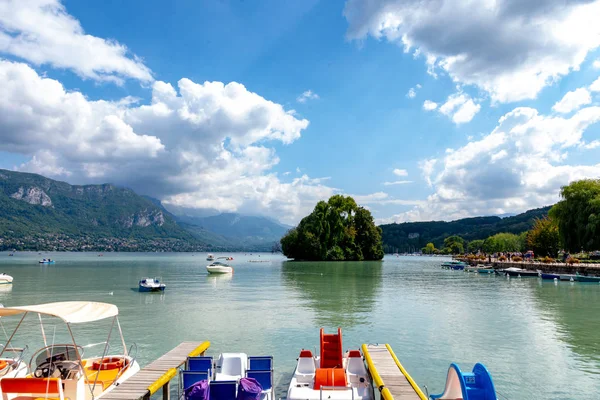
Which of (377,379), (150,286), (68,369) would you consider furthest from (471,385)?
(150,286)

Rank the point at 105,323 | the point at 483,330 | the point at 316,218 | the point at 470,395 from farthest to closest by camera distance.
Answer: the point at 316,218 → the point at 105,323 → the point at 483,330 → the point at 470,395

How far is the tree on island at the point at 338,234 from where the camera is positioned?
12744cm

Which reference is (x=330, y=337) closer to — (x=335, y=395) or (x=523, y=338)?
(x=335, y=395)

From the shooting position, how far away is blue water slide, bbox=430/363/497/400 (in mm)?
8617

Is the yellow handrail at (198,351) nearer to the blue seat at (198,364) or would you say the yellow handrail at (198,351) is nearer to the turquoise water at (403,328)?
the blue seat at (198,364)

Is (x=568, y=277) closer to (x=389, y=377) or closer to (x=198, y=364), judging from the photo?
(x=389, y=377)

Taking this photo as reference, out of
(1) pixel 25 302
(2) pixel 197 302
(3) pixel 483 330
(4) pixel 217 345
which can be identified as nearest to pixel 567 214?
(3) pixel 483 330

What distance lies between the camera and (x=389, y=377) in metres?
11.6

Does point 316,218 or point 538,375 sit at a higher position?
point 316,218

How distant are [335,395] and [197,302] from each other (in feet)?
92.4

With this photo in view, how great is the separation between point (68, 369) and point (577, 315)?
106 feet

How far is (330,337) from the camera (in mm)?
13820

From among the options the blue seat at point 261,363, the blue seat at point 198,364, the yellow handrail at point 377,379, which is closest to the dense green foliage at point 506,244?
the yellow handrail at point 377,379

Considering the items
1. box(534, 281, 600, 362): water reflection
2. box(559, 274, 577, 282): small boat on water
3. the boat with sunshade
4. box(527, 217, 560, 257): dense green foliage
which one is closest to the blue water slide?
the boat with sunshade
